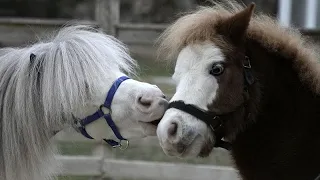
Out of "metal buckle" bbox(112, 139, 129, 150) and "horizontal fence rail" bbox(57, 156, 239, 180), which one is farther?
"horizontal fence rail" bbox(57, 156, 239, 180)

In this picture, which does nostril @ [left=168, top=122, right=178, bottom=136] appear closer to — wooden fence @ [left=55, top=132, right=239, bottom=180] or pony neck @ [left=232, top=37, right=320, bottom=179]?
pony neck @ [left=232, top=37, right=320, bottom=179]

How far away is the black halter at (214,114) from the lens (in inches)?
111

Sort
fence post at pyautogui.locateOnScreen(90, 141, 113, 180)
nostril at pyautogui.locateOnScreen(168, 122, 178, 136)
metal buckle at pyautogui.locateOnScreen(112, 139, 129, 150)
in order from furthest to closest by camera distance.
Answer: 1. fence post at pyautogui.locateOnScreen(90, 141, 113, 180)
2. metal buckle at pyautogui.locateOnScreen(112, 139, 129, 150)
3. nostril at pyautogui.locateOnScreen(168, 122, 178, 136)

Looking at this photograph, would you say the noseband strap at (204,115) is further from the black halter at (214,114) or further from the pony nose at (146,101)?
the pony nose at (146,101)

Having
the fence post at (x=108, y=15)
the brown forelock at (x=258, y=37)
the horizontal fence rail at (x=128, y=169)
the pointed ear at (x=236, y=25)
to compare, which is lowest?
the horizontal fence rail at (x=128, y=169)

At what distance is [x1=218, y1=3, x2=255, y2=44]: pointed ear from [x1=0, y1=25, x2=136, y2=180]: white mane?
0.58m

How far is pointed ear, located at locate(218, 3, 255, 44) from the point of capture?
2891 millimetres

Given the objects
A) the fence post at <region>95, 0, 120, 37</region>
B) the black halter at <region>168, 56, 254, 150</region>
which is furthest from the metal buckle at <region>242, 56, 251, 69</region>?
the fence post at <region>95, 0, 120, 37</region>

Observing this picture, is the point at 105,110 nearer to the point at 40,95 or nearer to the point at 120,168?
the point at 40,95

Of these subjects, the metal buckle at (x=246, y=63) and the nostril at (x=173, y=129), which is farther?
the metal buckle at (x=246, y=63)

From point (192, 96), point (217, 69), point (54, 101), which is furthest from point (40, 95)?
point (217, 69)

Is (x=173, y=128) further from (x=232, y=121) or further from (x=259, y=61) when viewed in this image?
(x=259, y=61)

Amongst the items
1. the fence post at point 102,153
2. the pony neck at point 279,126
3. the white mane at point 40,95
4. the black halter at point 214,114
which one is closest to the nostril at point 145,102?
the black halter at point 214,114

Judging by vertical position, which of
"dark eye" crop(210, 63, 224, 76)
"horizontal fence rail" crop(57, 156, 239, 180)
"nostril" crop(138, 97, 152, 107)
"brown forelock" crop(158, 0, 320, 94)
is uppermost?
"brown forelock" crop(158, 0, 320, 94)
